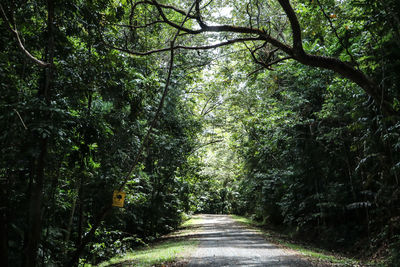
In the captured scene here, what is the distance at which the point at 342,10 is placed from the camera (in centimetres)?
966

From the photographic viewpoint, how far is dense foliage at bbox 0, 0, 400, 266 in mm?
5105

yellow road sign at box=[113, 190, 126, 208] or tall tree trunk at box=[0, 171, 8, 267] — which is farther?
tall tree trunk at box=[0, 171, 8, 267]

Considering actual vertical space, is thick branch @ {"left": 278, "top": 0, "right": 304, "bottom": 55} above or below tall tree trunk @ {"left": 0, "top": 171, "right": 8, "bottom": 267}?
above

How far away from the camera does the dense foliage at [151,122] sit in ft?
16.8

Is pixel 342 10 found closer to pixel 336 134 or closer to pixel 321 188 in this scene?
pixel 336 134

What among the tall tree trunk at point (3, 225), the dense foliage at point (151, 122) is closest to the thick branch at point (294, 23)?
the dense foliage at point (151, 122)

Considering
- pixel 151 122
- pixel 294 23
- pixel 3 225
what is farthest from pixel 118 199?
pixel 151 122

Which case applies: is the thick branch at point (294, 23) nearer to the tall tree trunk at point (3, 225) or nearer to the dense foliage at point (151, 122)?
the dense foliage at point (151, 122)

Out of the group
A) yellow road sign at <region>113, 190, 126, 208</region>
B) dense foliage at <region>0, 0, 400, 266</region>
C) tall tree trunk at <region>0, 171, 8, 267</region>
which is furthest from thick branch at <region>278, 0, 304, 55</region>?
Result: tall tree trunk at <region>0, 171, 8, 267</region>

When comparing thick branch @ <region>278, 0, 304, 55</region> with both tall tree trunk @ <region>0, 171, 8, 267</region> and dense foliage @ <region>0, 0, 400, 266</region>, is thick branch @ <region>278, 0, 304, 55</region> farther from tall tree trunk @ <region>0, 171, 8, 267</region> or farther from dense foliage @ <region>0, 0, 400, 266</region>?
tall tree trunk @ <region>0, 171, 8, 267</region>

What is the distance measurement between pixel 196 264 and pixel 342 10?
9.22 m

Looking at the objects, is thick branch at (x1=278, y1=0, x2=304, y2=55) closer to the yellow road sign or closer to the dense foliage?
the dense foliage

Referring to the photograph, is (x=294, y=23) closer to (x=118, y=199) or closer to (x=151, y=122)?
(x=118, y=199)

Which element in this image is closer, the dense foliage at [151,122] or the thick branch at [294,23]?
the thick branch at [294,23]
